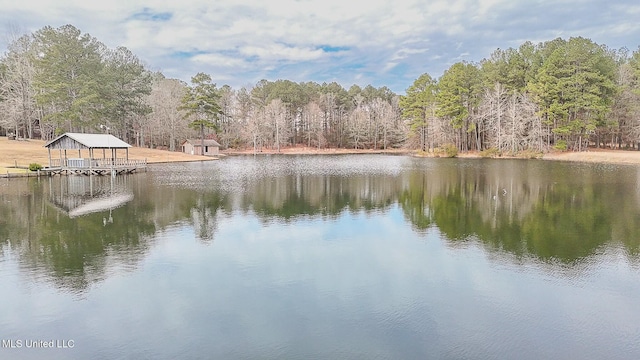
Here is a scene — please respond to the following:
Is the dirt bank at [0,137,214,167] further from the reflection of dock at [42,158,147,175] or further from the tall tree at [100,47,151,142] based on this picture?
→ the tall tree at [100,47,151,142]

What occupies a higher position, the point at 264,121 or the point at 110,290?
the point at 264,121

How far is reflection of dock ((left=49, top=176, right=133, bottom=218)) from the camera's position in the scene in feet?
75.3

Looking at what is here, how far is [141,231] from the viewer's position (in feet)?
58.6

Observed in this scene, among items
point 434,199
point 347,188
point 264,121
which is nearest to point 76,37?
point 264,121

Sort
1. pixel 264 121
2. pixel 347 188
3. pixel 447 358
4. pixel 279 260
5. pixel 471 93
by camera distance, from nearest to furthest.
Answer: pixel 447 358, pixel 279 260, pixel 347 188, pixel 471 93, pixel 264 121

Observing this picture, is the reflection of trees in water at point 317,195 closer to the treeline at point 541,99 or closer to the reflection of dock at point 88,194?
the reflection of dock at point 88,194

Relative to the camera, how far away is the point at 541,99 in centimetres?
6184

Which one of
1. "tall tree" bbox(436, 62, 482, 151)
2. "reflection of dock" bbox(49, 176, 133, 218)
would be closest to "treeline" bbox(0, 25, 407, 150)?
"tall tree" bbox(436, 62, 482, 151)

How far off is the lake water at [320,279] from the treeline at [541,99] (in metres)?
40.4

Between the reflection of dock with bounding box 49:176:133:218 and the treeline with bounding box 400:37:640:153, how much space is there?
180 ft

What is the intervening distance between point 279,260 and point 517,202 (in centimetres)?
1721

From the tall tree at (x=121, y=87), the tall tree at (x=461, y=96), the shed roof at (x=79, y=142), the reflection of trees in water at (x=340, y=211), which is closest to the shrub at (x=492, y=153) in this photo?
the tall tree at (x=461, y=96)

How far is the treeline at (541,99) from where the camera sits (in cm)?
5947

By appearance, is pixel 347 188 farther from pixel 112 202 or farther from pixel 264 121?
pixel 264 121
